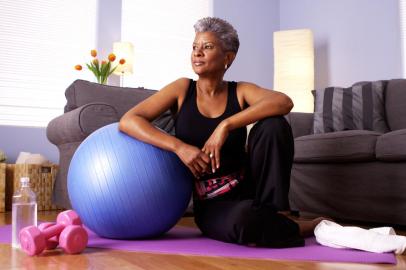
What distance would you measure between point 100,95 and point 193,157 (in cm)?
141

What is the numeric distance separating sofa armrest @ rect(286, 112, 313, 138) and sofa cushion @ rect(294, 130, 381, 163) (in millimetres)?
491

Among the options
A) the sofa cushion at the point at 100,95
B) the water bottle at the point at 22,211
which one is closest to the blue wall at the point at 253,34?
the sofa cushion at the point at 100,95

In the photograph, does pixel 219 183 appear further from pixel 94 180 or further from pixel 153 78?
pixel 153 78

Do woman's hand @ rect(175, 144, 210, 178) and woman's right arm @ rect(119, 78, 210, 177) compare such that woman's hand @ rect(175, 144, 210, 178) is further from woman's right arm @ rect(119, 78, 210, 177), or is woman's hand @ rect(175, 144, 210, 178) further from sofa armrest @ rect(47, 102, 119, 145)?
sofa armrest @ rect(47, 102, 119, 145)

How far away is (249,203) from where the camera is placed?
5.55 feet

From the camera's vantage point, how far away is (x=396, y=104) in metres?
3.02

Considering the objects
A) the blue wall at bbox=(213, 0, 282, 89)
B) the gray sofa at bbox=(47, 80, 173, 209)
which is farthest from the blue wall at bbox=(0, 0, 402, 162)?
the gray sofa at bbox=(47, 80, 173, 209)

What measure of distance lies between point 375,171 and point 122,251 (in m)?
1.40

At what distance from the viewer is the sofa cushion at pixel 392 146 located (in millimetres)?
2197

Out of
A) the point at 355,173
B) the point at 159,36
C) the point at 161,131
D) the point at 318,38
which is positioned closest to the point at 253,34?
the point at 318,38

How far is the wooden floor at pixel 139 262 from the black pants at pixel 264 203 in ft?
0.72

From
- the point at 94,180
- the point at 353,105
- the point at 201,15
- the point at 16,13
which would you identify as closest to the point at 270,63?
the point at 201,15

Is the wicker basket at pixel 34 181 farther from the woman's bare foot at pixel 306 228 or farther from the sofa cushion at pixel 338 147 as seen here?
the woman's bare foot at pixel 306 228

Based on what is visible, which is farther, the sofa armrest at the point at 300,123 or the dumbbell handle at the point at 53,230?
the sofa armrest at the point at 300,123
